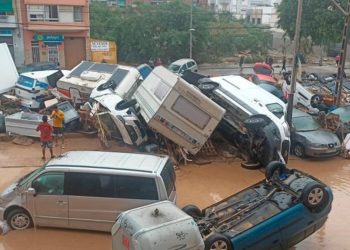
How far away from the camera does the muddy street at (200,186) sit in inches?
348

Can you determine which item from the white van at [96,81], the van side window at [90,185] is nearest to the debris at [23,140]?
the white van at [96,81]

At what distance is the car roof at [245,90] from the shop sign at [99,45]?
26.0 metres

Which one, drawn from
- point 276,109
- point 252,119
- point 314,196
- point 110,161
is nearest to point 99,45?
point 276,109

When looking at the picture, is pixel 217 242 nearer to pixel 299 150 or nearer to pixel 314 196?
pixel 314 196

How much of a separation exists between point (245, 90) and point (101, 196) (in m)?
7.55

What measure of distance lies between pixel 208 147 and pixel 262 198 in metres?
6.26

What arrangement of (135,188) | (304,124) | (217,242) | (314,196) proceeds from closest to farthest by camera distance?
(217,242)
(314,196)
(135,188)
(304,124)

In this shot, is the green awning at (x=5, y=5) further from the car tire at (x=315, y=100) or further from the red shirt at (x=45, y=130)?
the car tire at (x=315, y=100)

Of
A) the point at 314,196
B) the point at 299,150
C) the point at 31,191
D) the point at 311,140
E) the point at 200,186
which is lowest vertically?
the point at 200,186

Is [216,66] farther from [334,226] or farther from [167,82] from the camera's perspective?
[334,226]

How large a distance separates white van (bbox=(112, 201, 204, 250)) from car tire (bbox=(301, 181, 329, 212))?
2.18 metres

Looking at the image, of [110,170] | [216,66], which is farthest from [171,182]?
[216,66]

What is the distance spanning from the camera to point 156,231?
20.3 feet

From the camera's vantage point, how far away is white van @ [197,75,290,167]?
13.0 m
